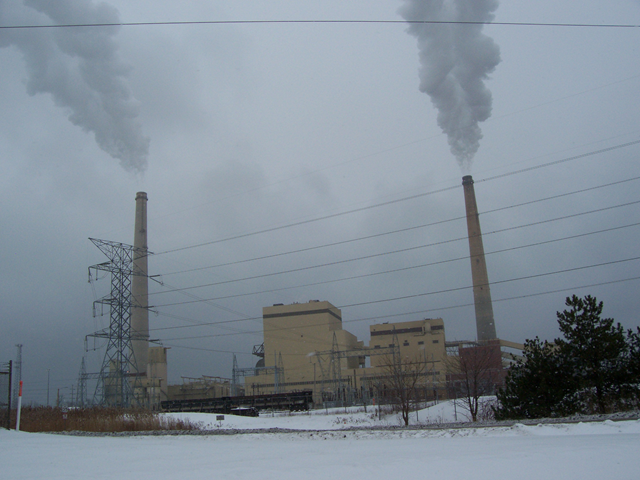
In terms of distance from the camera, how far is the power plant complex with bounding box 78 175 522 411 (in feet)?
129

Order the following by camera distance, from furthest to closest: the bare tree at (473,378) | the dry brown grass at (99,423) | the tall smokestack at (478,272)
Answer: the tall smokestack at (478,272) < the bare tree at (473,378) < the dry brown grass at (99,423)

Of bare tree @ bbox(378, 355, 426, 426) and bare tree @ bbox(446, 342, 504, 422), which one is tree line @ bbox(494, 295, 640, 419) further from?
bare tree @ bbox(378, 355, 426, 426)

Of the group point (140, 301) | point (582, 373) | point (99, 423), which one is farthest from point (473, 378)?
point (140, 301)

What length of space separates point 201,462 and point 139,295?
49.5 metres

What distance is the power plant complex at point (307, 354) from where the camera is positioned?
3928cm

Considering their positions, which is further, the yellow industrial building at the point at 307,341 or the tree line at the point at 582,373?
the yellow industrial building at the point at 307,341

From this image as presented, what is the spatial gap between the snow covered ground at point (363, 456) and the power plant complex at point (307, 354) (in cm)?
2111

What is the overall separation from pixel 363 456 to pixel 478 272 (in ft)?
154

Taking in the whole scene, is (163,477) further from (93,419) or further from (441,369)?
(441,369)

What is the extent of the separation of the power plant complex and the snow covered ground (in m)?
21.1

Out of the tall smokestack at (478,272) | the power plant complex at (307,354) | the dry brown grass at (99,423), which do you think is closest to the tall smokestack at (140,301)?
the power plant complex at (307,354)

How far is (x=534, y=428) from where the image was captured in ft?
32.4

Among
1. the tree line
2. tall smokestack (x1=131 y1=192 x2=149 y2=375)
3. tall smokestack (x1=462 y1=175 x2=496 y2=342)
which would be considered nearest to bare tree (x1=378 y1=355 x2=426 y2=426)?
the tree line

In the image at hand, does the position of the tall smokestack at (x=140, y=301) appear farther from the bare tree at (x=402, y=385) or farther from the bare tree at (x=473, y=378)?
the bare tree at (x=473, y=378)
